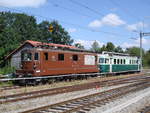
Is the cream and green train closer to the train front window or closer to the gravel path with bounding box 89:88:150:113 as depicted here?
the train front window

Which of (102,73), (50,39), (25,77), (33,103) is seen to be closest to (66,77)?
(25,77)

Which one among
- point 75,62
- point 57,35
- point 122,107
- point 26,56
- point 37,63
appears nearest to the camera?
point 122,107

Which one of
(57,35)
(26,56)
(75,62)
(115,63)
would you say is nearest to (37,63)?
(26,56)

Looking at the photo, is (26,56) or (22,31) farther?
(22,31)

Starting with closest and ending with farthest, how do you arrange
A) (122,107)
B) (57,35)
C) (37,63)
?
(122,107), (37,63), (57,35)

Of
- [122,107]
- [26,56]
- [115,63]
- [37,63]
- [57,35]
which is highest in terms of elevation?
[57,35]

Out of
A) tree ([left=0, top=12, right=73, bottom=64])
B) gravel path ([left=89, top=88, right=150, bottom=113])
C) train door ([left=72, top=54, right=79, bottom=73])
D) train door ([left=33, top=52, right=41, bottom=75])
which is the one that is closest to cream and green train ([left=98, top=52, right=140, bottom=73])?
train door ([left=72, top=54, right=79, bottom=73])

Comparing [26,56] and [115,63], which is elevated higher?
[26,56]

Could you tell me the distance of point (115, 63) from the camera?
34.2 meters

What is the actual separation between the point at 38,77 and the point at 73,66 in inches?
217

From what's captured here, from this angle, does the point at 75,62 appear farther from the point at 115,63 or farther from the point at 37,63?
the point at 115,63

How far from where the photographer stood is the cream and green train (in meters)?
31.8

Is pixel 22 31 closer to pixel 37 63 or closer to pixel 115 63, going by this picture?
pixel 115 63

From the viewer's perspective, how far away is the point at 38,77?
20.0 metres
